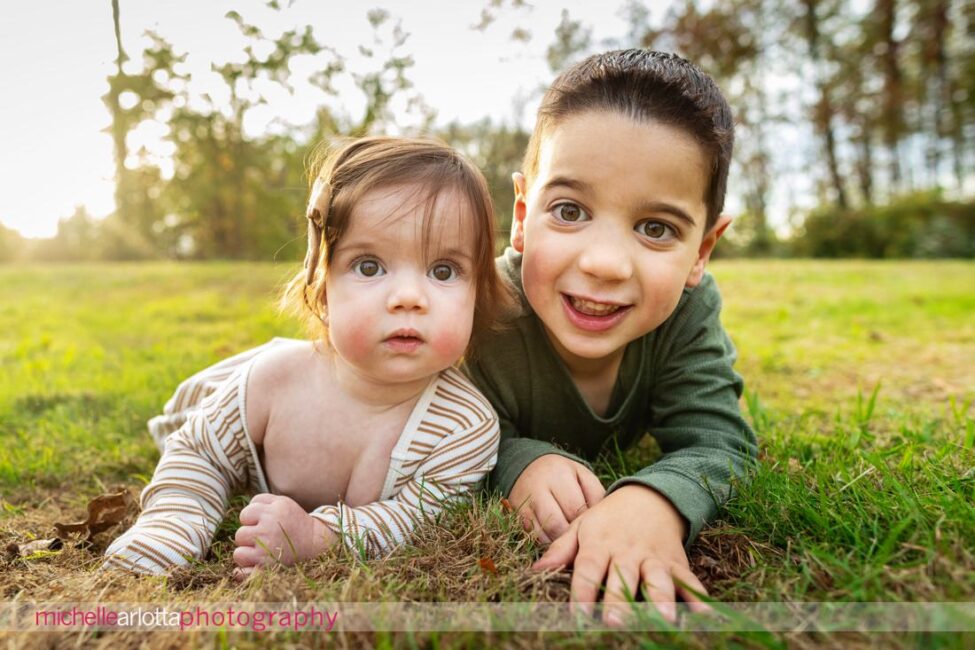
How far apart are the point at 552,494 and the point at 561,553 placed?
29 centimetres

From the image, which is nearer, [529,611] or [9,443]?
[529,611]

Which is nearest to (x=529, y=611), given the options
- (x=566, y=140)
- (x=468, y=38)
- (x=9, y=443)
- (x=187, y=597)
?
(x=187, y=597)

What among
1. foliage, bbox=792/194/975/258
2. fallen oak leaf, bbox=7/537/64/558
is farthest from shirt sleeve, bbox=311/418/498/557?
foliage, bbox=792/194/975/258

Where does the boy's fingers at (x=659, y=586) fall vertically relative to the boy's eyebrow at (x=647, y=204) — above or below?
below

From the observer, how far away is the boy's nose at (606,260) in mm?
1942

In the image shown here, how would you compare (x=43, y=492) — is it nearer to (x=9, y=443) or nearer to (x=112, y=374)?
(x=9, y=443)

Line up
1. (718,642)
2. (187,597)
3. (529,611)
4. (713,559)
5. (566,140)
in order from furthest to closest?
1. (566,140)
2. (713,559)
3. (187,597)
4. (529,611)
5. (718,642)

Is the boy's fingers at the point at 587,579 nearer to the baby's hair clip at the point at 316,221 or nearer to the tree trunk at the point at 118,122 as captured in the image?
the baby's hair clip at the point at 316,221

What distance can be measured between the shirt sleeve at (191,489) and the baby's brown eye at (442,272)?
73cm

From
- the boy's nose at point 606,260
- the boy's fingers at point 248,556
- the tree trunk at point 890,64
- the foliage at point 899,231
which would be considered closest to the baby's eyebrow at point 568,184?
the boy's nose at point 606,260

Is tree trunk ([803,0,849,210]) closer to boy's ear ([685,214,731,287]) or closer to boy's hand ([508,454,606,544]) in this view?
boy's ear ([685,214,731,287])

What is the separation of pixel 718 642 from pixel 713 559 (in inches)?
18.7

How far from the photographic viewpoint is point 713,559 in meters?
1.67

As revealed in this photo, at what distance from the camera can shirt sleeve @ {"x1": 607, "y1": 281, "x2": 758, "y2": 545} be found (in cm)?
186
